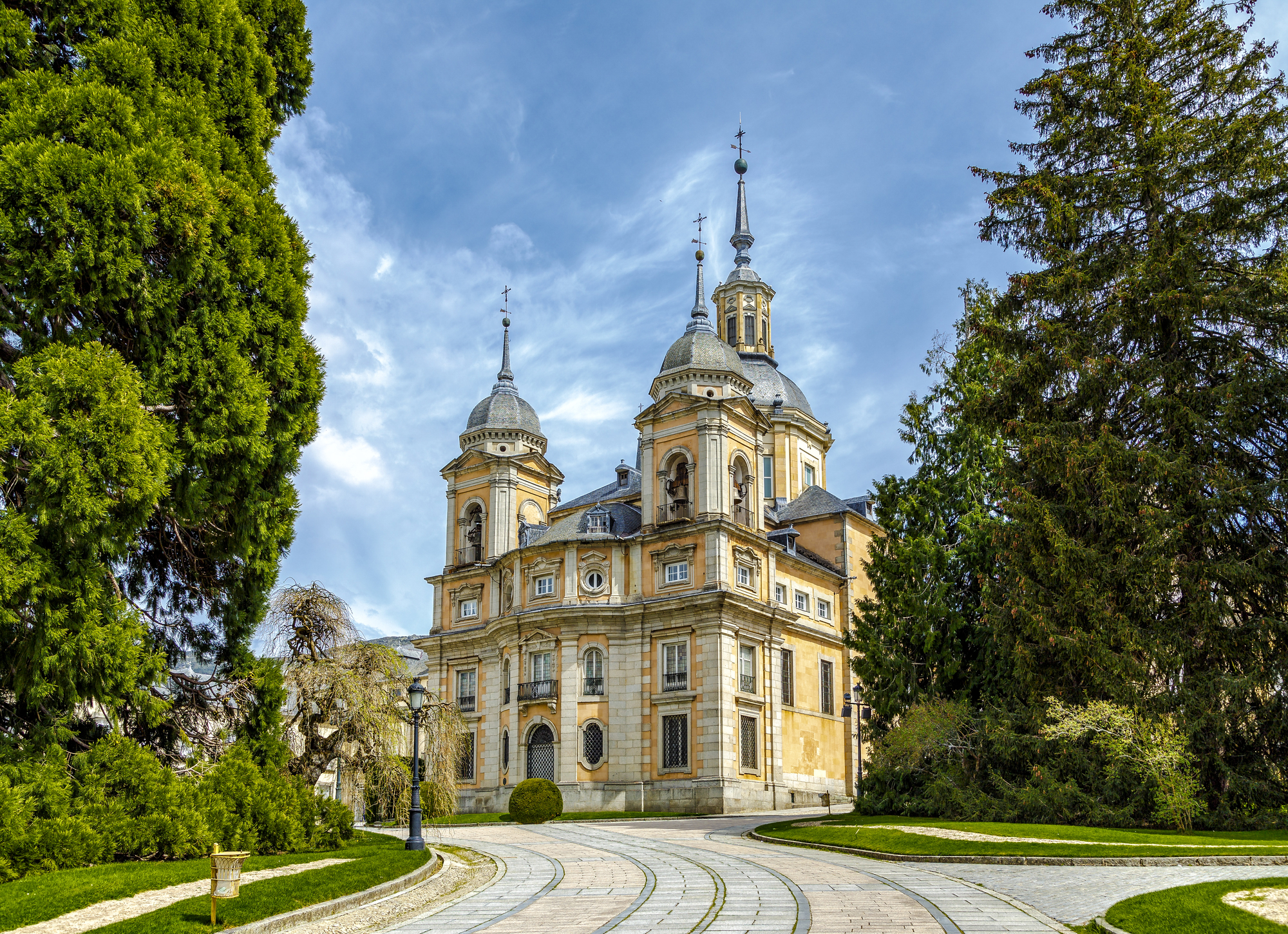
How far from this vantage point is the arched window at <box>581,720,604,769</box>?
44969 mm

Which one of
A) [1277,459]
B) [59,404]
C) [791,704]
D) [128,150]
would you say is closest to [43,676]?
[59,404]

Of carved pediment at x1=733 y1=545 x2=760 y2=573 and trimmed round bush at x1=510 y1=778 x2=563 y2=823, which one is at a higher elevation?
carved pediment at x1=733 y1=545 x2=760 y2=573

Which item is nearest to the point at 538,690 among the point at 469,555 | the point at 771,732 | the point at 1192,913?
the point at 771,732

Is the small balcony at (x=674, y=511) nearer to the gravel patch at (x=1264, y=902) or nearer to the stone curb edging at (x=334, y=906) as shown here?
the stone curb edging at (x=334, y=906)

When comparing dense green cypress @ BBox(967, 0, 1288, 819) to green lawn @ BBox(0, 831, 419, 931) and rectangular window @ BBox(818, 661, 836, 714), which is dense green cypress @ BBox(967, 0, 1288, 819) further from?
rectangular window @ BBox(818, 661, 836, 714)

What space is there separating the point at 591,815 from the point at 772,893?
91.6 feet

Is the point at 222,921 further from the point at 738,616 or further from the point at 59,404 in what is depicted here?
the point at 738,616

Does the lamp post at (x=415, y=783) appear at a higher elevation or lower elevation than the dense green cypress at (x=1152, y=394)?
lower

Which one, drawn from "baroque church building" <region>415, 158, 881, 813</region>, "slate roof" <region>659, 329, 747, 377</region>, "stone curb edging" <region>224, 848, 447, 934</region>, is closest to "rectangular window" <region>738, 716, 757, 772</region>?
"baroque church building" <region>415, 158, 881, 813</region>

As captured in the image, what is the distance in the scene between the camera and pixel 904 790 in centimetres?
3106

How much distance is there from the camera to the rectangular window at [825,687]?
51438 millimetres

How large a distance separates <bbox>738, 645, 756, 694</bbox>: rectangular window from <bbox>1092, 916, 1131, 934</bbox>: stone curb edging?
33.6m

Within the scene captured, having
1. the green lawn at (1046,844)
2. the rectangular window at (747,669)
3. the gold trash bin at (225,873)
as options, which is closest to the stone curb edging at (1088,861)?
the green lawn at (1046,844)

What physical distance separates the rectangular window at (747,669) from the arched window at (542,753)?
27.1ft
